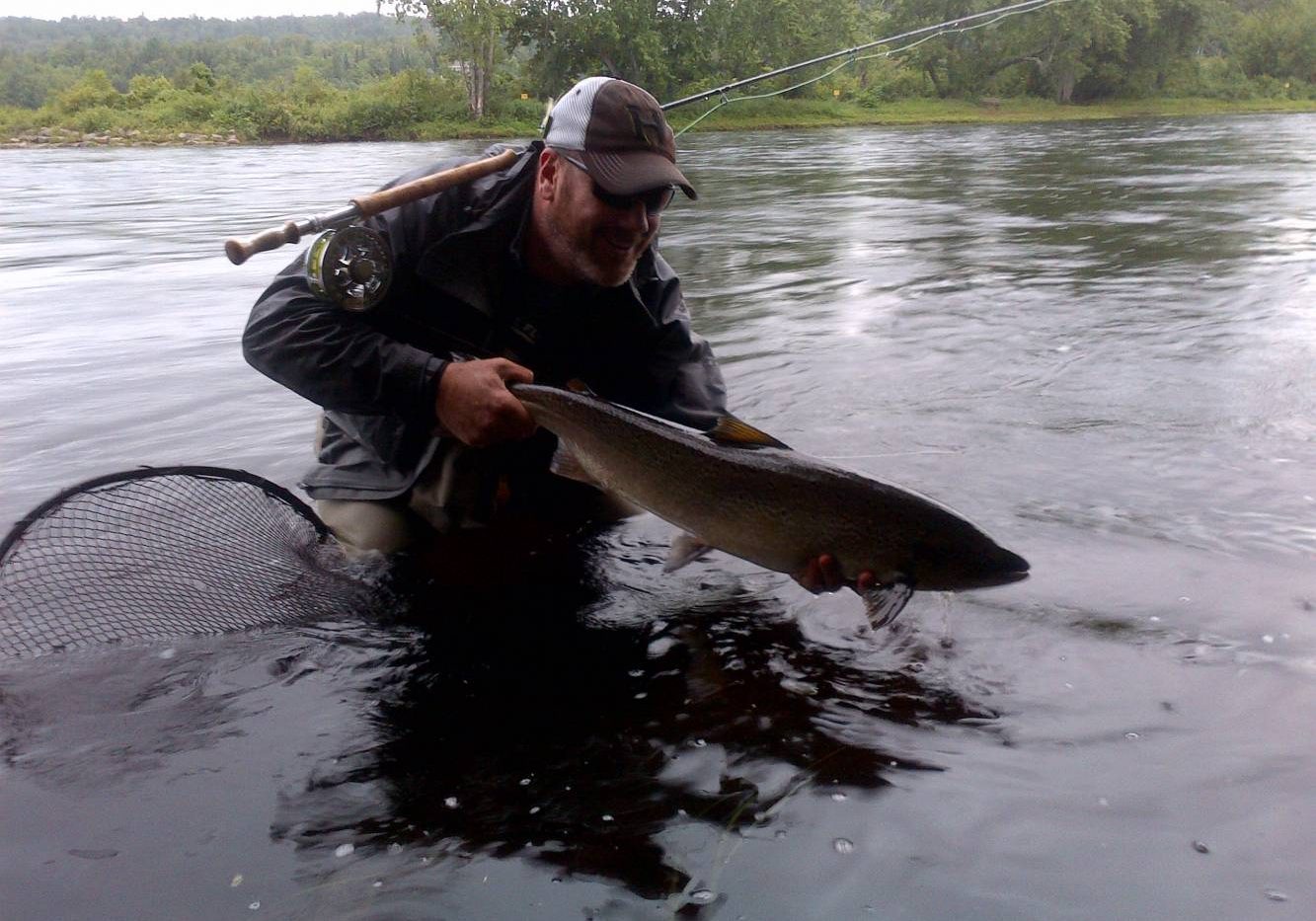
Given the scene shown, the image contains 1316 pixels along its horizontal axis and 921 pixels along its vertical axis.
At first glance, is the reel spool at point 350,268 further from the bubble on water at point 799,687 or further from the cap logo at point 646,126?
the bubble on water at point 799,687

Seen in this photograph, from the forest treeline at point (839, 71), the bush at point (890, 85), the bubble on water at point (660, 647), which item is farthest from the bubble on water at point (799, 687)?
the bush at point (890, 85)

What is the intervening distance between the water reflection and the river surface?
0.03 ft

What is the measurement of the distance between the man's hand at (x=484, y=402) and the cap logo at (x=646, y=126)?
0.70m

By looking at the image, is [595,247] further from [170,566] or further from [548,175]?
[170,566]

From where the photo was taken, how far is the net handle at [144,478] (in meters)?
2.67

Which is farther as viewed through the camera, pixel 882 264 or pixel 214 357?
pixel 882 264

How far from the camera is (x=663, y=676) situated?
3.00 metres

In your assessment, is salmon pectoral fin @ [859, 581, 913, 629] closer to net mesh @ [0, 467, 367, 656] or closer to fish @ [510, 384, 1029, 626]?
fish @ [510, 384, 1029, 626]

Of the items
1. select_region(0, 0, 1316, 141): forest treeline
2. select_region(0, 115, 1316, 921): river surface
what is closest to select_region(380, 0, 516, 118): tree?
select_region(0, 0, 1316, 141): forest treeline

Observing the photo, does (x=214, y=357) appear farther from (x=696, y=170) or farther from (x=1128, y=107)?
(x=1128, y=107)

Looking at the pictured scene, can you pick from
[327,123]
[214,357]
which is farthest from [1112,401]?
[327,123]

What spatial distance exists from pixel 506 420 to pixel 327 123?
162 feet

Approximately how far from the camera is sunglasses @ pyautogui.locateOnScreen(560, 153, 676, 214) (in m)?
2.88

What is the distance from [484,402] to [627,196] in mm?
657
